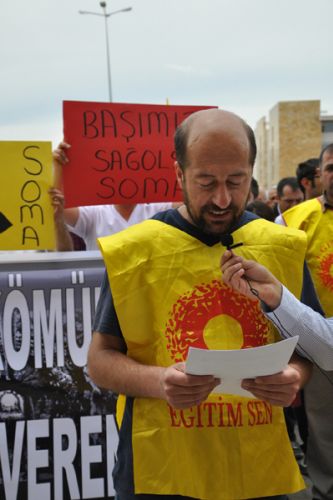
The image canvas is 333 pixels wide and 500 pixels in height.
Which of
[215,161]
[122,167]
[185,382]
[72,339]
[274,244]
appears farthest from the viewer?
[122,167]

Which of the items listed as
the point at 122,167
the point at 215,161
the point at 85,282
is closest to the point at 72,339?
the point at 85,282

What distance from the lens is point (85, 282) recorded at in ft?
8.96

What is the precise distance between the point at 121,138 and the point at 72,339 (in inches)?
40.7

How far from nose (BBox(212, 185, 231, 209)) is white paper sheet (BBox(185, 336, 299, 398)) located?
0.36 meters

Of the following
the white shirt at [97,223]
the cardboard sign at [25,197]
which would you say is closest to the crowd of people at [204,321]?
the cardboard sign at [25,197]

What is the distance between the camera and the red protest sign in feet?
9.33

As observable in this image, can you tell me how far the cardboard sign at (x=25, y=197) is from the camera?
2.75 metres

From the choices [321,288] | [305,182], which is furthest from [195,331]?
[305,182]

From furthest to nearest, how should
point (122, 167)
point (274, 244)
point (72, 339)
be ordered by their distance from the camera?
point (122, 167) < point (72, 339) < point (274, 244)

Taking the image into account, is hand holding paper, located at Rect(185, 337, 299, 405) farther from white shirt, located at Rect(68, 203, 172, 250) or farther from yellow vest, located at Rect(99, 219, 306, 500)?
white shirt, located at Rect(68, 203, 172, 250)

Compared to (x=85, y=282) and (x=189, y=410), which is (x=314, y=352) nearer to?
(x=189, y=410)

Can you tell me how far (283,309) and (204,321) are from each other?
0.18 m

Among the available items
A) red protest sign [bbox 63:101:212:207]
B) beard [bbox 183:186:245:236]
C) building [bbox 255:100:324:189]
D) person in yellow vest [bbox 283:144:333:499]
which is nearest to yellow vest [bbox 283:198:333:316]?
person in yellow vest [bbox 283:144:333:499]

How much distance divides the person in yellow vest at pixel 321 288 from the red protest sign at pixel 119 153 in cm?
67
